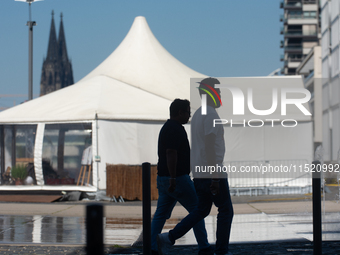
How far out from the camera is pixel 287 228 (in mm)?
7508

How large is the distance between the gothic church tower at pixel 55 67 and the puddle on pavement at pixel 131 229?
379 feet

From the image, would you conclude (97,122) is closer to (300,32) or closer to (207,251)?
(207,251)

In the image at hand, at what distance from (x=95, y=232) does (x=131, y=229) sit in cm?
557

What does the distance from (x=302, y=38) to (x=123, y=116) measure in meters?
74.7

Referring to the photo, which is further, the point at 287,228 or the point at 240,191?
the point at 240,191

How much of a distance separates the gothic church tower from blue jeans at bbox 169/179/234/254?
4698 inches

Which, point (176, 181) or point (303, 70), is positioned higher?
point (303, 70)

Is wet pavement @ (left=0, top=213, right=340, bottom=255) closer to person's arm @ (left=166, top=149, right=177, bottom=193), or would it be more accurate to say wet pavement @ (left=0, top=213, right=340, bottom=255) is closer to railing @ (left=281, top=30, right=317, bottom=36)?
person's arm @ (left=166, top=149, right=177, bottom=193)

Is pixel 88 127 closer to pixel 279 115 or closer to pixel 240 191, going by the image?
pixel 240 191

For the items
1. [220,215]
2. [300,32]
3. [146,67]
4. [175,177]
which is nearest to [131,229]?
[175,177]

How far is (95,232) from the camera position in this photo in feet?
7.30

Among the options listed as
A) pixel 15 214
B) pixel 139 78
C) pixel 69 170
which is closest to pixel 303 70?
pixel 139 78

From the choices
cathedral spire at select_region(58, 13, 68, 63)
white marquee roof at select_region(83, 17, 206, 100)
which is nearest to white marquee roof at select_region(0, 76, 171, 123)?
white marquee roof at select_region(83, 17, 206, 100)

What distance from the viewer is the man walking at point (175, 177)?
5.17 metres
